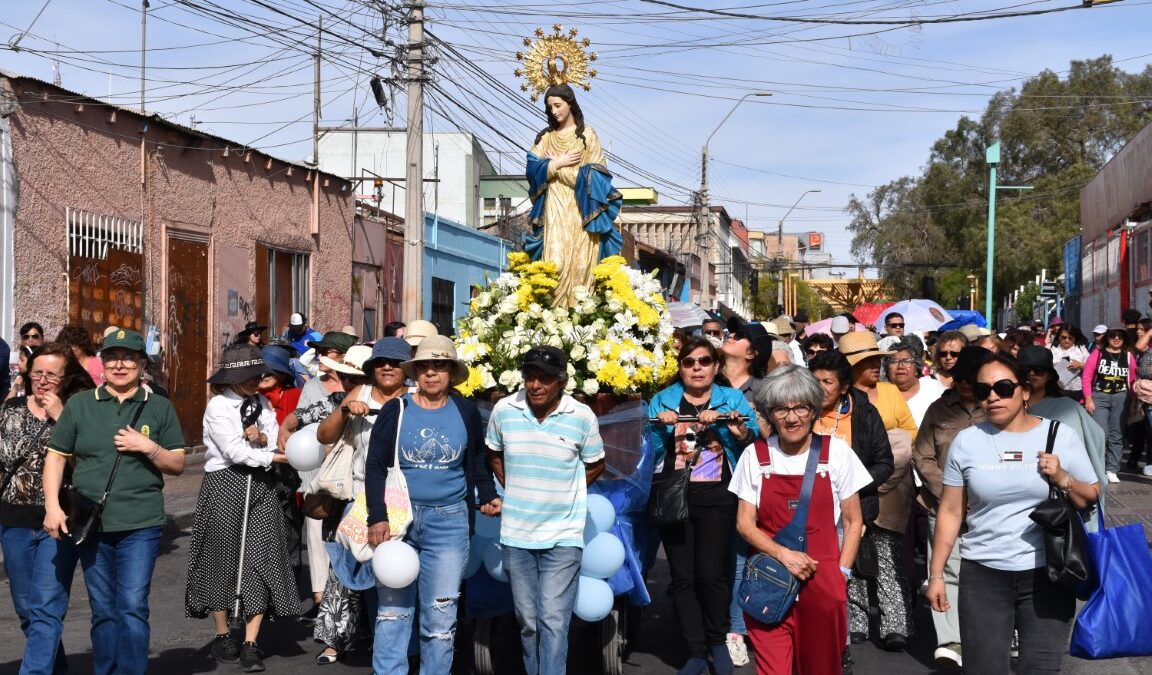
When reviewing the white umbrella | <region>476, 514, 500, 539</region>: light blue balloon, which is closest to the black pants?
<region>476, 514, 500, 539</region>: light blue balloon

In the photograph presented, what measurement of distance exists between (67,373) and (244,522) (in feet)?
4.42

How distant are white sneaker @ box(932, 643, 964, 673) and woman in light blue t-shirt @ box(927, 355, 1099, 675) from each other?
1.95 meters

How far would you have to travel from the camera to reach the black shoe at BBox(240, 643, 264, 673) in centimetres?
715

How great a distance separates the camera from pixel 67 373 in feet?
22.1

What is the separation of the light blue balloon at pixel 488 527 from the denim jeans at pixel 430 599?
57cm

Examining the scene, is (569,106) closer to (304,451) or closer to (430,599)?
(304,451)

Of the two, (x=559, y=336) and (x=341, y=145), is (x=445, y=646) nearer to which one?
(x=559, y=336)

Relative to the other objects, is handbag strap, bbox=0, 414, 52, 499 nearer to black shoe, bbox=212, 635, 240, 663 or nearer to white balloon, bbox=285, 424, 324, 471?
white balloon, bbox=285, 424, 324, 471

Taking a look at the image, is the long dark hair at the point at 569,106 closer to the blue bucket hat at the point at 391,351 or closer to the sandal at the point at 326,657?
the blue bucket hat at the point at 391,351

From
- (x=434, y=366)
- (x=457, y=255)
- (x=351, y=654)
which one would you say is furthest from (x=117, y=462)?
(x=457, y=255)

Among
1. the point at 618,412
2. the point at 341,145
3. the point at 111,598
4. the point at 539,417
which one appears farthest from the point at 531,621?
the point at 341,145

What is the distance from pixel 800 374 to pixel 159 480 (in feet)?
10.3

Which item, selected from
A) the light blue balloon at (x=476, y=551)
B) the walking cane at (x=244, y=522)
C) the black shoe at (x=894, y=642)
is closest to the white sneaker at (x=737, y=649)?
the black shoe at (x=894, y=642)

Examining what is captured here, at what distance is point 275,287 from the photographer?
20578mm
